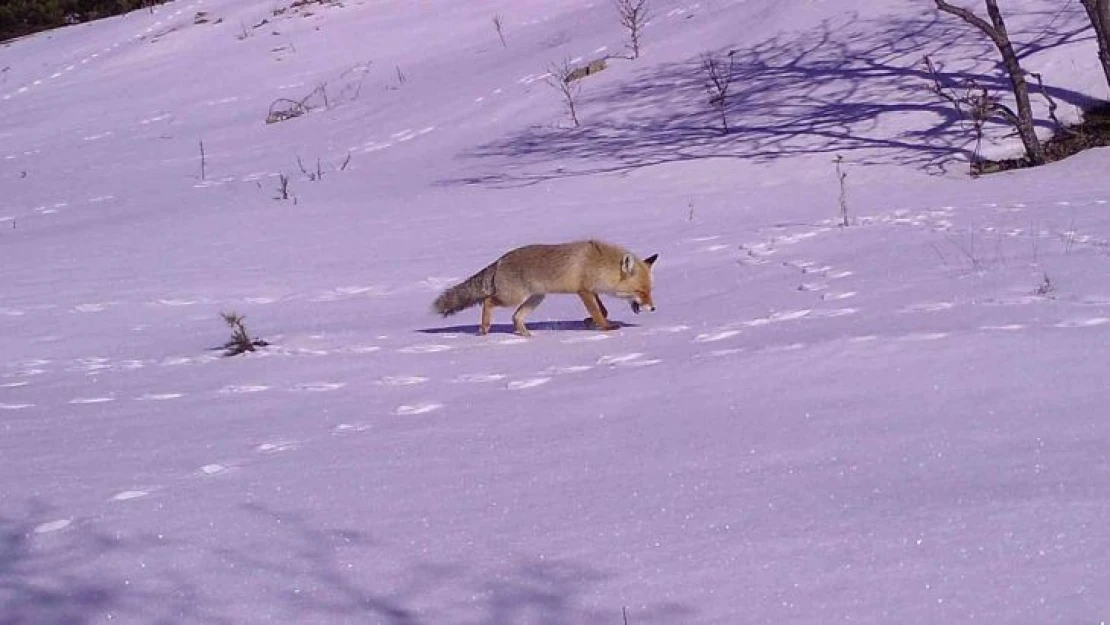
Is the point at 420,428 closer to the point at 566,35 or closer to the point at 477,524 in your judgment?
the point at 477,524

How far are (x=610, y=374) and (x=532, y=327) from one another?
2.45 m

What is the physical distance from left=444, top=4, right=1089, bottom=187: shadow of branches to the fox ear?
21.5 ft

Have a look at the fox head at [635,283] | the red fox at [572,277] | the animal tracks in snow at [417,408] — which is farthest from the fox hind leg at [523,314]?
the animal tracks in snow at [417,408]

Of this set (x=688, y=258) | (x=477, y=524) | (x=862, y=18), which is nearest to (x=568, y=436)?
(x=477, y=524)

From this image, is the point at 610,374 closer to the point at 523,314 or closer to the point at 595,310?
the point at 595,310

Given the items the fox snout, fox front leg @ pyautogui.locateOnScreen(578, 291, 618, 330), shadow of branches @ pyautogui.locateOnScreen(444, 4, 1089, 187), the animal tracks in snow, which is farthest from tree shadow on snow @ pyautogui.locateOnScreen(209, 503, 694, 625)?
shadow of branches @ pyautogui.locateOnScreen(444, 4, 1089, 187)

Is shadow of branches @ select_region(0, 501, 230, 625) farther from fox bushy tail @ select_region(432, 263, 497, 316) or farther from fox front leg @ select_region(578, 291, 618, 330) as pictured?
fox bushy tail @ select_region(432, 263, 497, 316)

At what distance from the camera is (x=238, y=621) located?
3398 mm

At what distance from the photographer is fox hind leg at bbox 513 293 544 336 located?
8438 mm

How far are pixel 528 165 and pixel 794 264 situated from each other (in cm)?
776

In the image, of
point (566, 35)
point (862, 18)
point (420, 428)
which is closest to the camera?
point (420, 428)

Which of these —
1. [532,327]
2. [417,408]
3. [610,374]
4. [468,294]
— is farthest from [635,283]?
[417,408]

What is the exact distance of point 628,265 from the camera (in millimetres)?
8305

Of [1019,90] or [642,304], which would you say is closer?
[642,304]
